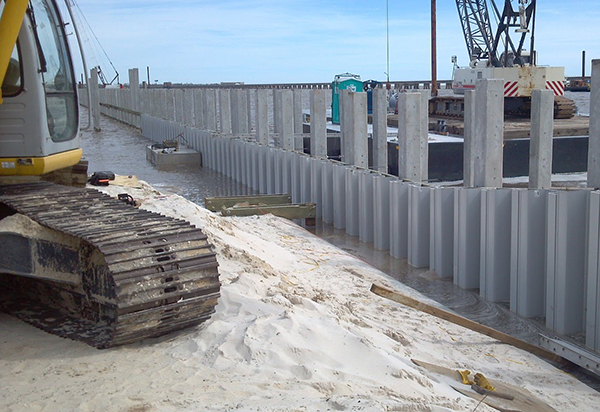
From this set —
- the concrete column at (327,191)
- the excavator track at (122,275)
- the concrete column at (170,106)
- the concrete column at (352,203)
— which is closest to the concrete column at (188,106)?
the concrete column at (170,106)

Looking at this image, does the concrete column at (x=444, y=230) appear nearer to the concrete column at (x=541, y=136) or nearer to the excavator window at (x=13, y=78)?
the concrete column at (x=541, y=136)

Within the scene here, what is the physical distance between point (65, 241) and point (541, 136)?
5.85m

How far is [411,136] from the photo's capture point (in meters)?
11.0

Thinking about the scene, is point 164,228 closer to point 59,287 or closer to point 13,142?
point 59,287

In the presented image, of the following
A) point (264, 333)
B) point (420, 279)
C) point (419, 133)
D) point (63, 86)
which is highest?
point (63, 86)

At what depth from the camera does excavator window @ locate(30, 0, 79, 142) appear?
6.69 meters

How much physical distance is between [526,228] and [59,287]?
4942 millimetres

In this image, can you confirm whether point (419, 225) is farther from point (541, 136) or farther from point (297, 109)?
point (297, 109)

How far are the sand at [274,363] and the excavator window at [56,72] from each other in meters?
1.94

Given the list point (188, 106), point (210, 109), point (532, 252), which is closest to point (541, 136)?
point (532, 252)

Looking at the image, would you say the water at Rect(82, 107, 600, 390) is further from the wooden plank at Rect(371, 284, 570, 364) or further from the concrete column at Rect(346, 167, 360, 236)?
the wooden plank at Rect(371, 284, 570, 364)

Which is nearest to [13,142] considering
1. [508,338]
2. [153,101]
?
[508,338]

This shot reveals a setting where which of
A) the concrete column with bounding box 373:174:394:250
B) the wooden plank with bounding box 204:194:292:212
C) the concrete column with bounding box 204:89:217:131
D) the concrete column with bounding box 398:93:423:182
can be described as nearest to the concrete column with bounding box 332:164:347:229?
the wooden plank with bounding box 204:194:292:212

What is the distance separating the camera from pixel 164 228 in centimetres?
591
